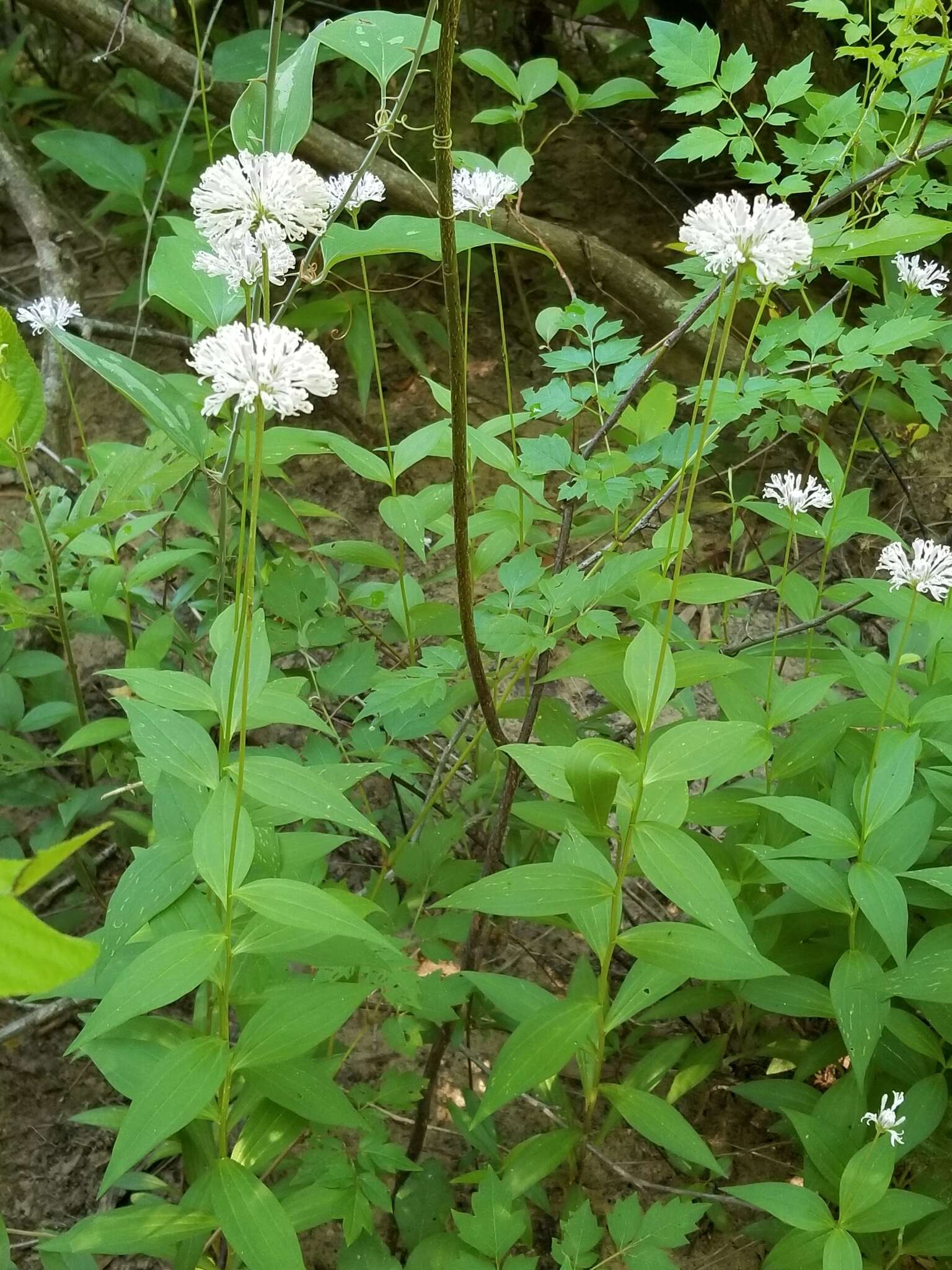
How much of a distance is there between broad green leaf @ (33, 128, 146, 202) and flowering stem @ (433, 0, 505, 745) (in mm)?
1555

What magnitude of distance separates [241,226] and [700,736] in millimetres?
670

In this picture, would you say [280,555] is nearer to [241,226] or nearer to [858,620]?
[241,226]

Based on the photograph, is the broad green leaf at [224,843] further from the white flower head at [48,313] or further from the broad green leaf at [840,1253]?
the white flower head at [48,313]

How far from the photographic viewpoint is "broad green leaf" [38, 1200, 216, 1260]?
1.06 metres

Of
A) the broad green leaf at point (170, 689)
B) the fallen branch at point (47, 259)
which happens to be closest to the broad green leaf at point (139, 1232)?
the broad green leaf at point (170, 689)

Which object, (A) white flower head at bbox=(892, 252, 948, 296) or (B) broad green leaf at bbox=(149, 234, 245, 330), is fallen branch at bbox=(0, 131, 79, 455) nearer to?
(B) broad green leaf at bbox=(149, 234, 245, 330)

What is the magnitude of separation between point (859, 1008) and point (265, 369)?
95 cm

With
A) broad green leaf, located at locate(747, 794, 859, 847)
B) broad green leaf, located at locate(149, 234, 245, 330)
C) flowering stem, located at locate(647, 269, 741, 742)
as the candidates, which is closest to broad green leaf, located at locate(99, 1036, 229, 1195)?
flowering stem, located at locate(647, 269, 741, 742)

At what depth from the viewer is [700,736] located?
1.08m

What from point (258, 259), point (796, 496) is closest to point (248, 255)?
point (258, 259)

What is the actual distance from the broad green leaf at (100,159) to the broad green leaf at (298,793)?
179cm

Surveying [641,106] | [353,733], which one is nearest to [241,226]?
[353,733]

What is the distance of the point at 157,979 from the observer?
2.93 ft

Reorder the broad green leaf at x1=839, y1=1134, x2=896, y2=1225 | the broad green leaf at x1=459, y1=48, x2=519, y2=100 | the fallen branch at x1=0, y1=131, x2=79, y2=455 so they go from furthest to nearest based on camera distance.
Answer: the fallen branch at x1=0, y1=131, x2=79, y2=455
the broad green leaf at x1=459, y1=48, x2=519, y2=100
the broad green leaf at x1=839, y1=1134, x2=896, y2=1225
